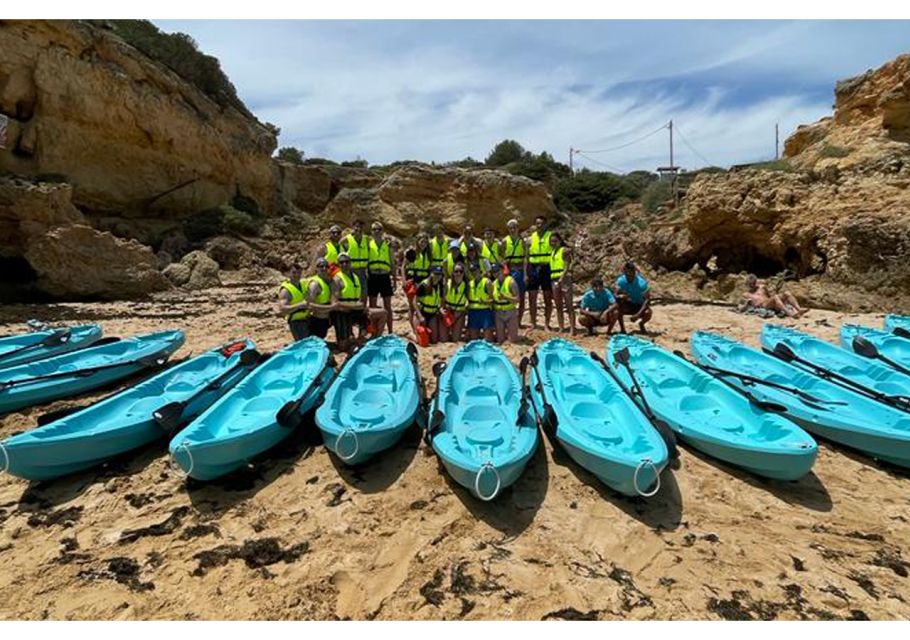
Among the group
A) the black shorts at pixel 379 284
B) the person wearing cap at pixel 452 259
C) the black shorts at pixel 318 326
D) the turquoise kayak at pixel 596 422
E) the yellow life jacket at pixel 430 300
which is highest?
Result: the person wearing cap at pixel 452 259

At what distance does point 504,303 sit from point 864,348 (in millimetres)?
4482

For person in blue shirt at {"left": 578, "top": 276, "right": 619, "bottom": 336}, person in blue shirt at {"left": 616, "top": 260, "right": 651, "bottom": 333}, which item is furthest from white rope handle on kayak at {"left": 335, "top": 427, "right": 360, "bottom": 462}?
person in blue shirt at {"left": 616, "top": 260, "right": 651, "bottom": 333}

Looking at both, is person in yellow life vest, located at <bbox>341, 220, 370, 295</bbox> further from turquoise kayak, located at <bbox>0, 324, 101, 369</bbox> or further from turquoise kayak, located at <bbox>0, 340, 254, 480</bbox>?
turquoise kayak, located at <bbox>0, 324, 101, 369</bbox>

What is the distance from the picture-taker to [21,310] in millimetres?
10789

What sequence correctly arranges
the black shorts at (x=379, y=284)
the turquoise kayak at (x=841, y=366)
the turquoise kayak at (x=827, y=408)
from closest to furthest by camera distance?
the turquoise kayak at (x=827, y=408) → the turquoise kayak at (x=841, y=366) → the black shorts at (x=379, y=284)

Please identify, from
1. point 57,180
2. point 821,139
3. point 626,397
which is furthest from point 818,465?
point 57,180

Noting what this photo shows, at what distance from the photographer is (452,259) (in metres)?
7.78

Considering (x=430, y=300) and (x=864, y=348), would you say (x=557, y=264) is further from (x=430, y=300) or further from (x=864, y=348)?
(x=864, y=348)

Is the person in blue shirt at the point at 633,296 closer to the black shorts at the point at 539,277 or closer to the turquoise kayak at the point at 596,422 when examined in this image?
the black shorts at the point at 539,277

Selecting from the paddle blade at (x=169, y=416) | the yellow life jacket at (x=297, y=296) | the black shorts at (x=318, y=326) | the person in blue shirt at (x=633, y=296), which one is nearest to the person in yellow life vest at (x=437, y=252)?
the black shorts at (x=318, y=326)

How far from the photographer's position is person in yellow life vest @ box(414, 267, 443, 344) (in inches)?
298

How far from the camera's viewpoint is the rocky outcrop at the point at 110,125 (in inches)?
612

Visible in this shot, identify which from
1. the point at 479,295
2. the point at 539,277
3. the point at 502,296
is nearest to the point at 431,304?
the point at 479,295

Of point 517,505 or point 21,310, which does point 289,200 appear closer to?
point 21,310
